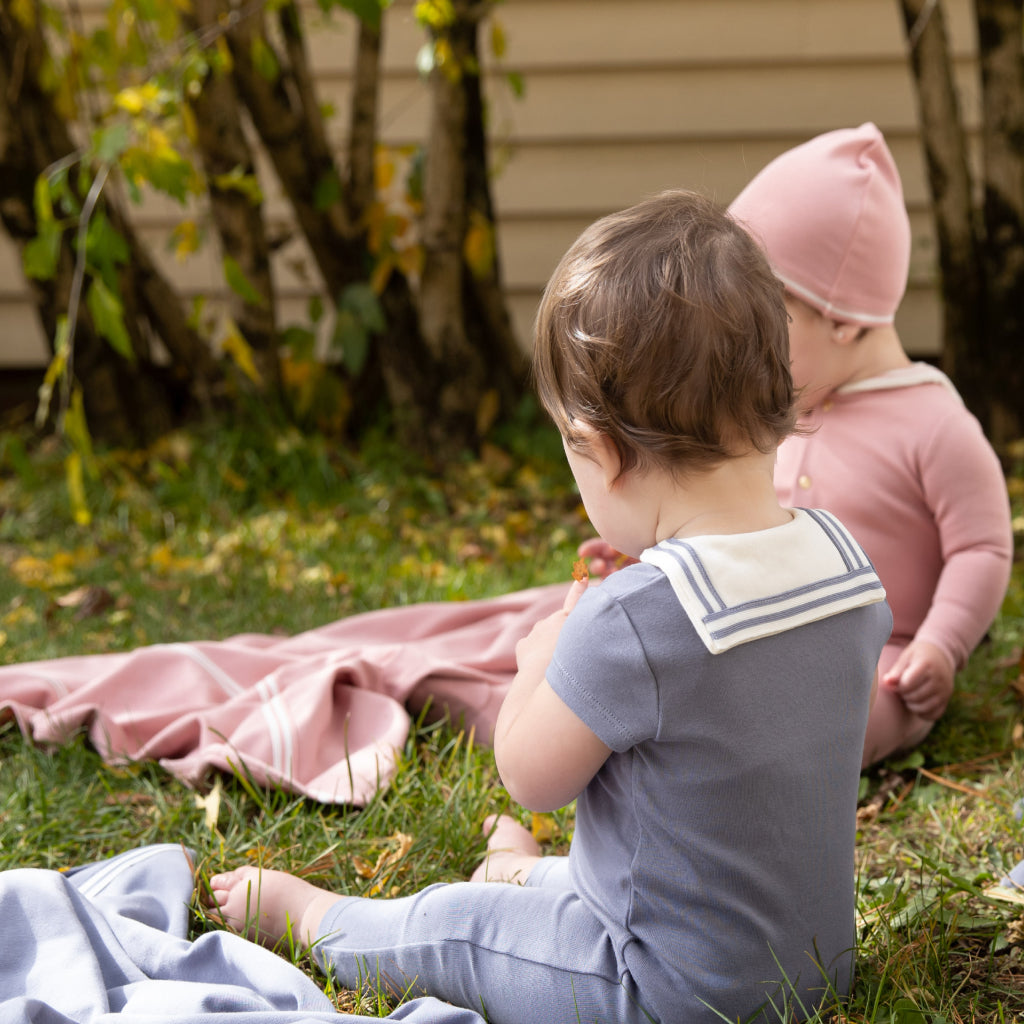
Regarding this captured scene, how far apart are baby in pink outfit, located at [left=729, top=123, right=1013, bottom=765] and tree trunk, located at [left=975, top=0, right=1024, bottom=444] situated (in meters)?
2.06

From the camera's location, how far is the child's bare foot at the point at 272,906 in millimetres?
1646

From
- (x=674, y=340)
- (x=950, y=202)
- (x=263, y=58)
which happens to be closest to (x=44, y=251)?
(x=263, y=58)

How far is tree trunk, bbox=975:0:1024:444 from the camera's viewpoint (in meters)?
3.75

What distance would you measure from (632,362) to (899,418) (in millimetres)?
1075

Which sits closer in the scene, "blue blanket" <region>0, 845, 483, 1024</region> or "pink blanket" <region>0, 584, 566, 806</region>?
"blue blanket" <region>0, 845, 483, 1024</region>

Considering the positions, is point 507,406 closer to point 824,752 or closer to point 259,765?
point 259,765

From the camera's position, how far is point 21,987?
146 centimetres

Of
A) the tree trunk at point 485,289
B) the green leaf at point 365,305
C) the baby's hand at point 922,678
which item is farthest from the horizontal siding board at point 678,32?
the baby's hand at point 922,678

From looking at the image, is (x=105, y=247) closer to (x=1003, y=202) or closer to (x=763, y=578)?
(x=763, y=578)

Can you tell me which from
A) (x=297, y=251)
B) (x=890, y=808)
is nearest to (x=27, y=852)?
(x=890, y=808)

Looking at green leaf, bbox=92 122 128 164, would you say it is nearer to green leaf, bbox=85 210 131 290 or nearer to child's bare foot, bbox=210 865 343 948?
green leaf, bbox=85 210 131 290

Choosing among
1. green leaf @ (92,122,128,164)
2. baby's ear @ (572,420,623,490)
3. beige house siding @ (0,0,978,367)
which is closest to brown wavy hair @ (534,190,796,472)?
baby's ear @ (572,420,623,490)

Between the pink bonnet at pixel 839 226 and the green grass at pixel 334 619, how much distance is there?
0.87 metres

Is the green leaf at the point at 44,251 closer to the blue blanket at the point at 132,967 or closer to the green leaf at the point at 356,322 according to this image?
the green leaf at the point at 356,322
